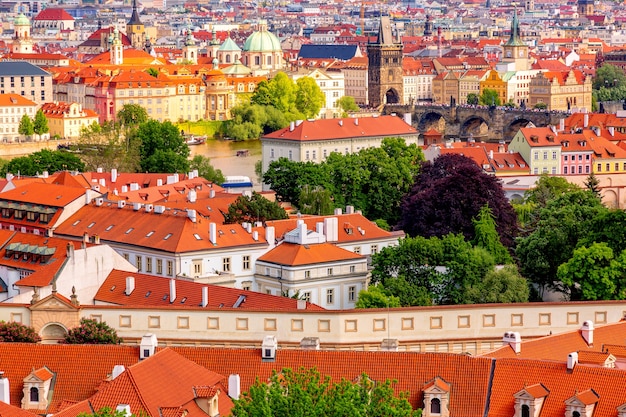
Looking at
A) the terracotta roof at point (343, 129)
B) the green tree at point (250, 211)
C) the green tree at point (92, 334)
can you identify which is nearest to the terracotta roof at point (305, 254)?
Result: the green tree at point (250, 211)

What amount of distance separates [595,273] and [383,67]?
77.1 meters

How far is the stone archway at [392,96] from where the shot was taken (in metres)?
108

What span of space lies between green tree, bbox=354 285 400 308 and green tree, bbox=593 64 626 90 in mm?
80521

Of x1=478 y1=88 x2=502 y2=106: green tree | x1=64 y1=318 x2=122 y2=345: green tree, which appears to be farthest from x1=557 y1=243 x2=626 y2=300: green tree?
x1=478 y1=88 x2=502 y2=106: green tree

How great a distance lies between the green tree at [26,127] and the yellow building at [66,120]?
6.46 feet

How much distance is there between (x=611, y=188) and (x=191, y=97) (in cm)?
4406

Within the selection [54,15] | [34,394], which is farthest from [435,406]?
[54,15]

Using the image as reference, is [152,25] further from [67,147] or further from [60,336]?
[60,336]

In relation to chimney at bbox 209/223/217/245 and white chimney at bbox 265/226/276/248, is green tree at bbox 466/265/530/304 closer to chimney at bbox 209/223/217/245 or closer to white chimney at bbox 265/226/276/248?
white chimney at bbox 265/226/276/248

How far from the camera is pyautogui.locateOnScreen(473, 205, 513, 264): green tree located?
36844 millimetres

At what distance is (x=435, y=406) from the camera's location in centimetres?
1911

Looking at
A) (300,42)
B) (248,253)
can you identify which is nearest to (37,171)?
(248,253)

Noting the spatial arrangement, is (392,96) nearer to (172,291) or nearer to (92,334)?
(172,291)

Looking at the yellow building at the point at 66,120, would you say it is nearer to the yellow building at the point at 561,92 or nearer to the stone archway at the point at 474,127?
the stone archway at the point at 474,127
